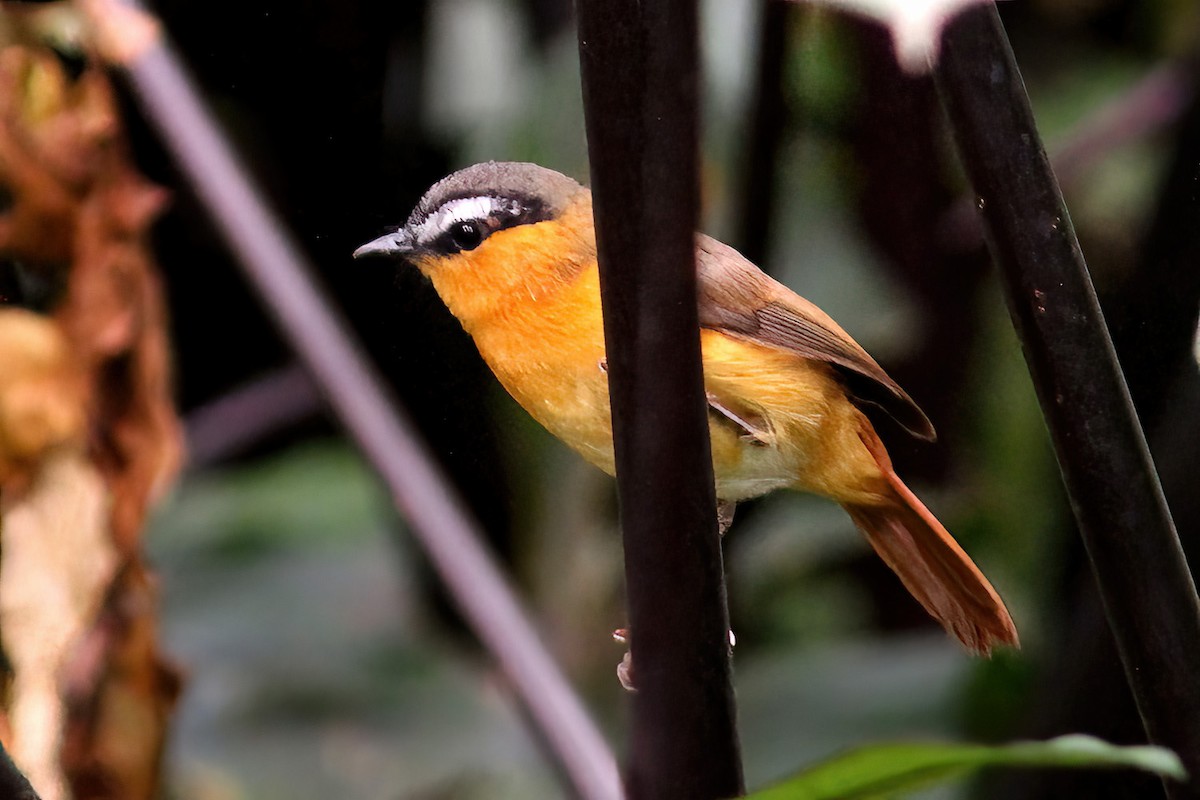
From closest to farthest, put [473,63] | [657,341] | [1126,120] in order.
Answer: [657,341]
[473,63]
[1126,120]

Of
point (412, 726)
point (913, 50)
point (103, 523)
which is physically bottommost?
point (412, 726)

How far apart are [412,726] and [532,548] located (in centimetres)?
37

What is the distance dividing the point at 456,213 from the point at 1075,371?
0.47ft

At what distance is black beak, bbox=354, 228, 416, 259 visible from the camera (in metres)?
0.30

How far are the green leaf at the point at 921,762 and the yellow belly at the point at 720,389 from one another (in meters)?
0.07

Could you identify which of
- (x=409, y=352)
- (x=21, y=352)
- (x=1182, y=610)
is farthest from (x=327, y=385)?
(x=1182, y=610)

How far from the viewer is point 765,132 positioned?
448 mm

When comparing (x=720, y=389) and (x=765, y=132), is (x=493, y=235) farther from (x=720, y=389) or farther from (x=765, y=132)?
(x=765, y=132)

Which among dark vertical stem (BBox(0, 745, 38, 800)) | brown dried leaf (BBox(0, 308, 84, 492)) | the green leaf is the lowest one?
dark vertical stem (BBox(0, 745, 38, 800))

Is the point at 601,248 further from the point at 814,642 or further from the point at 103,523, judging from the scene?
the point at 814,642

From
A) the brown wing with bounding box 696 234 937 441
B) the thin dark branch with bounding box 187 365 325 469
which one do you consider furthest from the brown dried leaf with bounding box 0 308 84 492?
the thin dark branch with bounding box 187 365 325 469

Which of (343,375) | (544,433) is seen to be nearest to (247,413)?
(343,375)

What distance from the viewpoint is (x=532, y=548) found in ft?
2.45

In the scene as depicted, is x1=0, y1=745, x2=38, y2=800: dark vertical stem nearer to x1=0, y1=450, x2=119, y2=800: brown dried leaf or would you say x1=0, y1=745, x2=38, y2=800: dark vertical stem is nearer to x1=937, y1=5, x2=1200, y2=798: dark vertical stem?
x1=0, y1=450, x2=119, y2=800: brown dried leaf
